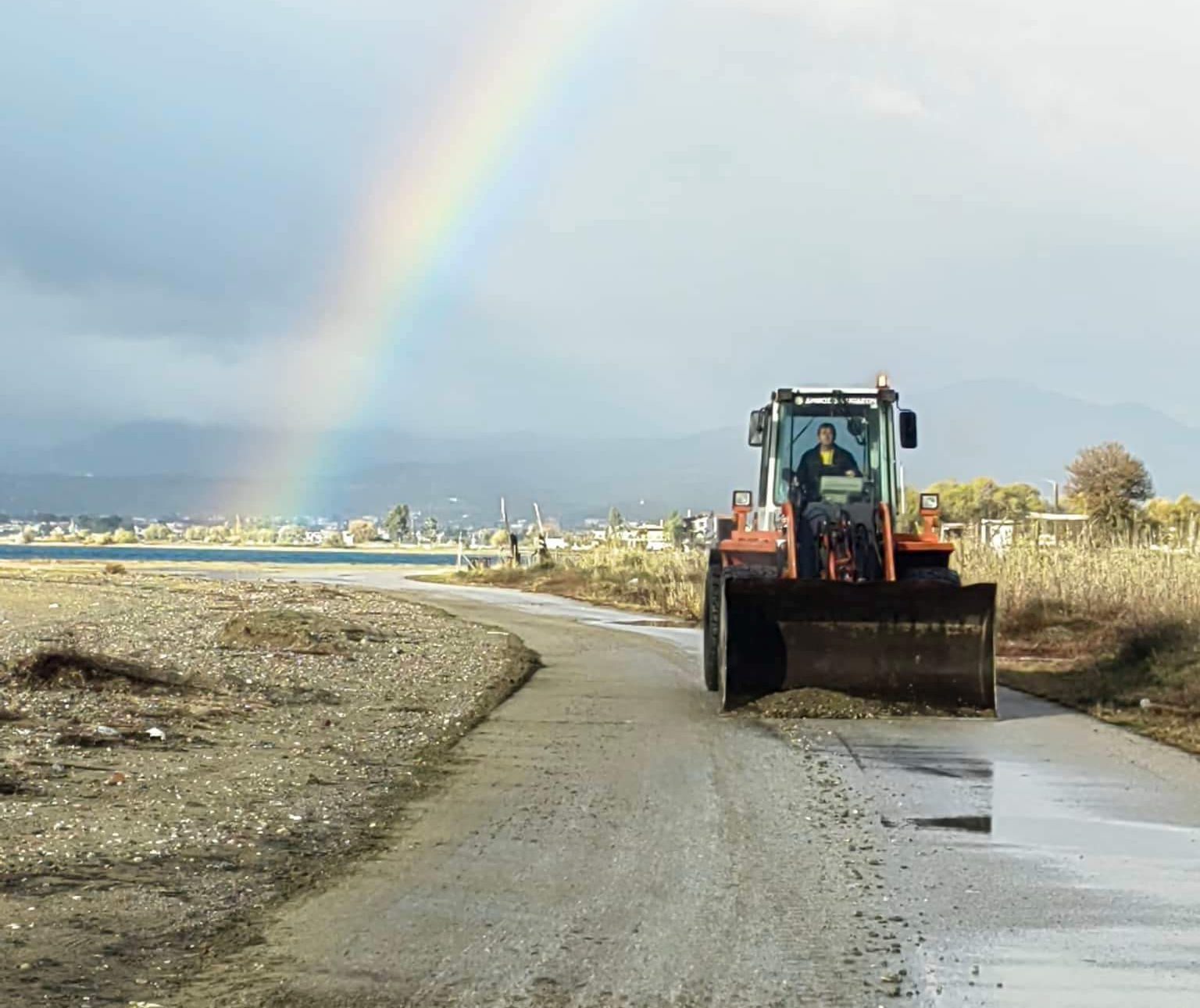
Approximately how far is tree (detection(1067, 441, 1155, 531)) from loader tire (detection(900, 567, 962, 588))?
148 feet

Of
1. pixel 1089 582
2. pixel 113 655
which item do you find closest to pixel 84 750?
pixel 113 655

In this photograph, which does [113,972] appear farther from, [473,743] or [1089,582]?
[1089,582]

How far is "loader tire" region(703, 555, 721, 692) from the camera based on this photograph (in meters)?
15.9

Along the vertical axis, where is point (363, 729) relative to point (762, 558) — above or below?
below

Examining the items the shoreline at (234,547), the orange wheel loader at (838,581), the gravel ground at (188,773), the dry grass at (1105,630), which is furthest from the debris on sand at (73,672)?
the shoreline at (234,547)

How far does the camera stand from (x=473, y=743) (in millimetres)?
12195

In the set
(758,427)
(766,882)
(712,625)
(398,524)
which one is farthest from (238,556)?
(766,882)

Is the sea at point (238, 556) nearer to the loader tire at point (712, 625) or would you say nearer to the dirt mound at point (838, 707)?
the loader tire at point (712, 625)

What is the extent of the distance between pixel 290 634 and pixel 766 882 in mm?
14660

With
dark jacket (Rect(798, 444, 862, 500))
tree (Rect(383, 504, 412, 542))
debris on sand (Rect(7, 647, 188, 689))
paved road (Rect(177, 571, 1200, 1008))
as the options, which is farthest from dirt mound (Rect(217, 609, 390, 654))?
tree (Rect(383, 504, 412, 542))

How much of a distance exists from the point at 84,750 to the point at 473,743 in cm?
317

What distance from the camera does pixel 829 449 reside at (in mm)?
16578

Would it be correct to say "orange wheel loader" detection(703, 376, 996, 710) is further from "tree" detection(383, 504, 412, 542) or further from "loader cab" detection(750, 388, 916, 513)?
"tree" detection(383, 504, 412, 542)

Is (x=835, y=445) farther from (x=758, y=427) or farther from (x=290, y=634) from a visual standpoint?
(x=290, y=634)
